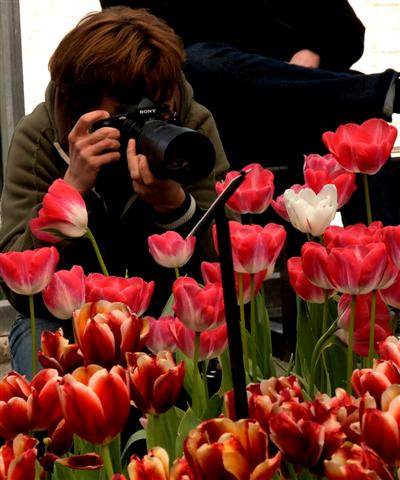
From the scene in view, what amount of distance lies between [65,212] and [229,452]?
0.39 meters

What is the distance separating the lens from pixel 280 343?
2361mm

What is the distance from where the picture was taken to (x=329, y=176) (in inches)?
33.4

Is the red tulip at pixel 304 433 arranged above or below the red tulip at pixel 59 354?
above

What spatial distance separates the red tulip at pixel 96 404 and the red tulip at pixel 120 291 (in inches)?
6.3

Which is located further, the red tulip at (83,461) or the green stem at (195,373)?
the green stem at (195,373)

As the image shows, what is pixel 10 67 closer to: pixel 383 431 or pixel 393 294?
pixel 393 294

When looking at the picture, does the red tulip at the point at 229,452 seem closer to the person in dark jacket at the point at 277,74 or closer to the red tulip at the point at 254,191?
the red tulip at the point at 254,191

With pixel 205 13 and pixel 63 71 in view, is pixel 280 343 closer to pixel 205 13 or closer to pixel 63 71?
pixel 205 13

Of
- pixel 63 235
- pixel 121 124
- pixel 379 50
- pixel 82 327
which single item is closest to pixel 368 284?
pixel 82 327

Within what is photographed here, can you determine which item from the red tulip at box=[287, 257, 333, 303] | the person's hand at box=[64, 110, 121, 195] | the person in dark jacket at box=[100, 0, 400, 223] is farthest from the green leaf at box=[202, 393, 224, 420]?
the person in dark jacket at box=[100, 0, 400, 223]

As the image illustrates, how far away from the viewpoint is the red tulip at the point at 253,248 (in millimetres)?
703

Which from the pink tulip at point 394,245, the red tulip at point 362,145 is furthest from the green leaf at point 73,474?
the red tulip at point 362,145

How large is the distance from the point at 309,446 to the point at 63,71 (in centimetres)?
107

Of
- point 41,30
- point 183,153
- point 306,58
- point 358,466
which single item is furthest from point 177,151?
point 41,30
